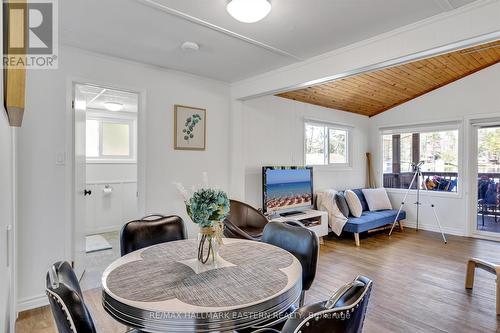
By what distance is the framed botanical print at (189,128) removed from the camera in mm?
3580

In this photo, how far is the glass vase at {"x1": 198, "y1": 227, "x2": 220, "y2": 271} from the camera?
156 centimetres

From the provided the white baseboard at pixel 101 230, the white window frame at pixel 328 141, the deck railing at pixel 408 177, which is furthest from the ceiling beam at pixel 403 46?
the white baseboard at pixel 101 230

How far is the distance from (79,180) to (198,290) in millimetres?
2420

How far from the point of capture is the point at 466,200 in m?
5.11

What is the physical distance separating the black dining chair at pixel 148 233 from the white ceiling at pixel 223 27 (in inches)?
63.8

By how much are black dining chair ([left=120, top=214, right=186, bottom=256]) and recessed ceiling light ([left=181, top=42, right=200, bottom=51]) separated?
1.64 m

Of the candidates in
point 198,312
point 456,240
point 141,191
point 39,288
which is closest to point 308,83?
point 141,191

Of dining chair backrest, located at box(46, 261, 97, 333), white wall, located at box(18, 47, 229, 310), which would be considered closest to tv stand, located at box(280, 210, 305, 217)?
white wall, located at box(18, 47, 229, 310)

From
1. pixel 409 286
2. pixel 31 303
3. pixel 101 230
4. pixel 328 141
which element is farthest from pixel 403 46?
pixel 101 230

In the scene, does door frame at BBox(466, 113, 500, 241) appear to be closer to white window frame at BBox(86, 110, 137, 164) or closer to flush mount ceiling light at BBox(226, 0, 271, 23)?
flush mount ceiling light at BBox(226, 0, 271, 23)

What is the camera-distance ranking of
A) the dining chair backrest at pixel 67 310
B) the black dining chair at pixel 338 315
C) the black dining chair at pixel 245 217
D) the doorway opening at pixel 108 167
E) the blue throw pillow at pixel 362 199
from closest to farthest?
the black dining chair at pixel 338 315
the dining chair backrest at pixel 67 310
the black dining chair at pixel 245 217
the doorway opening at pixel 108 167
the blue throw pillow at pixel 362 199

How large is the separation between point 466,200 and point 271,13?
5.10 m

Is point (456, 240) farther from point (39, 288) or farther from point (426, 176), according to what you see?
point (39, 288)

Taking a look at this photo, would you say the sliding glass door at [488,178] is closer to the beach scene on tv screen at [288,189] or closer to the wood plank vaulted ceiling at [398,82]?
the wood plank vaulted ceiling at [398,82]
